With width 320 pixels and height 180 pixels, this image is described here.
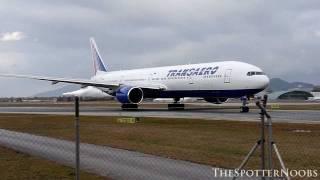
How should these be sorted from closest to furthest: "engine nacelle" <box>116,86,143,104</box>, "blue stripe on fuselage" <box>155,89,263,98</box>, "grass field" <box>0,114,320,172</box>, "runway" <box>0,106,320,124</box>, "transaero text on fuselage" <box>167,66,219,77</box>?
"grass field" <box>0,114,320,172</box>, "runway" <box>0,106,320,124</box>, "blue stripe on fuselage" <box>155,89,263,98</box>, "transaero text on fuselage" <box>167,66,219,77</box>, "engine nacelle" <box>116,86,143,104</box>

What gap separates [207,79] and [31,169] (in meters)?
32.8

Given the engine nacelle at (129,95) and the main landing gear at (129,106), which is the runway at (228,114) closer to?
the engine nacelle at (129,95)

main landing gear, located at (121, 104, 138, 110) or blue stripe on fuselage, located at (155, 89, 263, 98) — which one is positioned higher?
blue stripe on fuselage, located at (155, 89, 263, 98)

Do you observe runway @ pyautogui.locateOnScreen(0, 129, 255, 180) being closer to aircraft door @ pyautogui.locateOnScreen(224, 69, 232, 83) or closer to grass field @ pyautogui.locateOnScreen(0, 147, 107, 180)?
grass field @ pyautogui.locateOnScreen(0, 147, 107, 180)

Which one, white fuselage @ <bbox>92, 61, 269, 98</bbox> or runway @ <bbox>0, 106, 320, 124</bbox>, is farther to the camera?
white fuselage @ <bbox>92, 61, 269, 98</bbox>

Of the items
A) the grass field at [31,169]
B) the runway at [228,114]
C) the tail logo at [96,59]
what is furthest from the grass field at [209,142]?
the tail logo at [96,59]

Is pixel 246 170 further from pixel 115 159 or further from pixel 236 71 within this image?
pixel 236 71

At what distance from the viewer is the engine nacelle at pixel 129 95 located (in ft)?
159

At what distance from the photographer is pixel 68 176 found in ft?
40.4

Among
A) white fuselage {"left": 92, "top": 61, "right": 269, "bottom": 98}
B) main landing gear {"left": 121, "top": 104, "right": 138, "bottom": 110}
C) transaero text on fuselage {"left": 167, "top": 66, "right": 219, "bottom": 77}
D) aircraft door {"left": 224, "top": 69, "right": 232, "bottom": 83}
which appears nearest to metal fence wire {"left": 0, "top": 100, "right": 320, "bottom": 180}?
white fuselage {"left": 92, "top": 61, "right": 269, "bottom": 98}

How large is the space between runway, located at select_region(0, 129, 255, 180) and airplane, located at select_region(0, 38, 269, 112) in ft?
81.7

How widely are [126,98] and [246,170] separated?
3635 cm

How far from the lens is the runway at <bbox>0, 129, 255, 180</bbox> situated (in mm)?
12234

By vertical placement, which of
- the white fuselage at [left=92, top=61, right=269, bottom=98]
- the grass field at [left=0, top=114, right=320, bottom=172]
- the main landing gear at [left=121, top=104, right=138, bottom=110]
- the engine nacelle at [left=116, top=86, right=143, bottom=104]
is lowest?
the main landing gear at [left=121, top=104, right=138, bottom=110]
